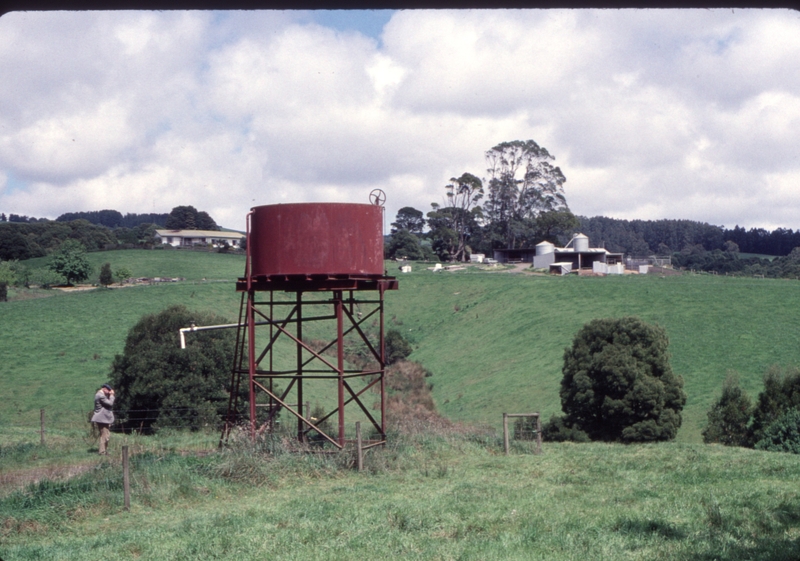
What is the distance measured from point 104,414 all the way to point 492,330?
39525 mm

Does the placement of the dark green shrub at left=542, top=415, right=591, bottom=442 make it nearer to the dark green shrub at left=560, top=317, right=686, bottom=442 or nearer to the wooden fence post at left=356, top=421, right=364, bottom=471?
the dark green shrub at left=560, top=317, right=686, bottom=442

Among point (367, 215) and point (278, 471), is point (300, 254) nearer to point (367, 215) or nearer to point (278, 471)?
point (367, 215)

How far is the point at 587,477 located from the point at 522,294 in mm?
49246

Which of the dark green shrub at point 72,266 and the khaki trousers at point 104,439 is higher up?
the dark green shrub at point 72,266

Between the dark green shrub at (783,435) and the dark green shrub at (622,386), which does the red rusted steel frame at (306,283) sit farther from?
the dark green shrub at (783,435)

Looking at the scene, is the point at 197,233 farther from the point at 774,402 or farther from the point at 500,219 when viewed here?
the point at 774,402

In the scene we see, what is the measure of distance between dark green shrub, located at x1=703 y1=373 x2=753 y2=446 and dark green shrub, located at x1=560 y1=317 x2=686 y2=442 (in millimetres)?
1254

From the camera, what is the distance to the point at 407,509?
11797 mm

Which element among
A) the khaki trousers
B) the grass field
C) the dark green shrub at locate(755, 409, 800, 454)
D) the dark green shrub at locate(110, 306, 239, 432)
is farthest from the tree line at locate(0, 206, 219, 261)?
the dark green shrub at locate(755, 409, 800, 454)

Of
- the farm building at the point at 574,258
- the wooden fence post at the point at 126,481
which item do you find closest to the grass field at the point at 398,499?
the wooden fence post at the point at 126,481

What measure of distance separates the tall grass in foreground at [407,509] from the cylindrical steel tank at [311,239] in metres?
4.10

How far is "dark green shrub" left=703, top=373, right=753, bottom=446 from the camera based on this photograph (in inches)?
1080

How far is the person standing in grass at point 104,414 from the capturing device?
1895cm

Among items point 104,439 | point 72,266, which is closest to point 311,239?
point 104,439
